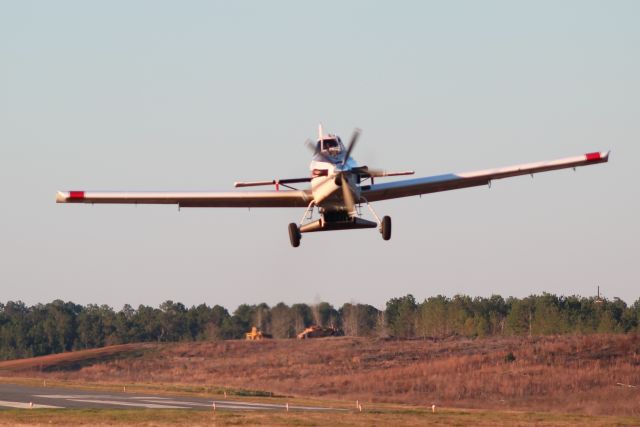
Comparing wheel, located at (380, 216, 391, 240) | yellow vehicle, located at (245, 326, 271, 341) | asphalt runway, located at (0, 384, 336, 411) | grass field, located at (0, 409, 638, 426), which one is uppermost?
wheel, located at (380, 216, 391, 240)

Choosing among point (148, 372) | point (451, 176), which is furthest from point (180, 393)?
point (451, 176)

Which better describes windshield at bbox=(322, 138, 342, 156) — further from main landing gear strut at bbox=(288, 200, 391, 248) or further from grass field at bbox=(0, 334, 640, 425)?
grass field at bbox=(0, 334, 640, 425)

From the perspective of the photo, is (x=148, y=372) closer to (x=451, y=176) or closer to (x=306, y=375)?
(x=306, y=375)

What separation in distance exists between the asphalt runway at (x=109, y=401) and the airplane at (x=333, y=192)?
744 inches

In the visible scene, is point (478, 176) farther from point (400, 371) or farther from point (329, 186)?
point (400, 371)

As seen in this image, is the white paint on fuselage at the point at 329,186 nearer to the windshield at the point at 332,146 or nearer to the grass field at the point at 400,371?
the windshield at the point at 332,146

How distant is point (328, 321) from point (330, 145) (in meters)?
102

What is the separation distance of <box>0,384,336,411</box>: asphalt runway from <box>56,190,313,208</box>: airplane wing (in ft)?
60.1

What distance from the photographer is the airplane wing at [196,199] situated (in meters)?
40.6

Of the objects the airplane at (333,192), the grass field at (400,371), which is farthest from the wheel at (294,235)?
the grass field at (400,371)

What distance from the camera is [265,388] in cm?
8481

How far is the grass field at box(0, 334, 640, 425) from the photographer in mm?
70438

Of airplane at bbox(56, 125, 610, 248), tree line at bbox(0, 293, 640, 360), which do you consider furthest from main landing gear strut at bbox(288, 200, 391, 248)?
tree line at bbox(0, 293, 640, 360)

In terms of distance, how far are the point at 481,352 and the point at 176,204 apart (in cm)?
5112
